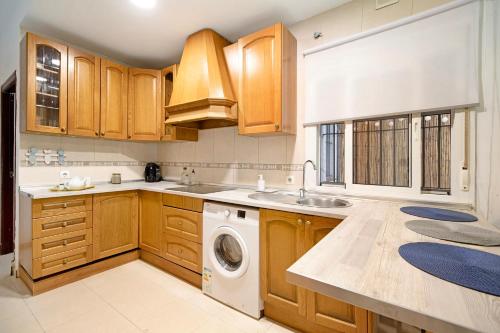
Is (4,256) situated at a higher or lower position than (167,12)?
lower

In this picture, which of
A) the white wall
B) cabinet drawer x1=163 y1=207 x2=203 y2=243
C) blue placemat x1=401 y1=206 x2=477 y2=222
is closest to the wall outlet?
cabinet drawer x1=163 y1=207 x2=203 y2=243

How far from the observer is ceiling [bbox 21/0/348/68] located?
179 centimetres

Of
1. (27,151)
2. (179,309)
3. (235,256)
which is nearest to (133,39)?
(27,151)

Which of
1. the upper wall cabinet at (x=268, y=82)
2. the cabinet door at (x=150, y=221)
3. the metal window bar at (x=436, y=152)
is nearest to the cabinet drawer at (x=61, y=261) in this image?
the cabinet door at (x=150, y=221)

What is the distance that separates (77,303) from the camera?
1742 mm

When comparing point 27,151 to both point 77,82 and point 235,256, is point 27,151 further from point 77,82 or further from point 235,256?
point 235,256

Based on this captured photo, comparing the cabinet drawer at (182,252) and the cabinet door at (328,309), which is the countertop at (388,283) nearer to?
the cabinet door at (328,309)

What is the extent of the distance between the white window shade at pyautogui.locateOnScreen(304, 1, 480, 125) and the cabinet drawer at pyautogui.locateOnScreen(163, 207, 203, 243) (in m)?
1.30

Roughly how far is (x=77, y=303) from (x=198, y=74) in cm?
212

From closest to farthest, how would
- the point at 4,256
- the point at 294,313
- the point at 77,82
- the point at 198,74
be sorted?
the point at 294,313
the point at 198,74
the point at 77,82
the point at 4,256

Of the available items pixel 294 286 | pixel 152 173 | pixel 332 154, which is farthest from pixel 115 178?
pixel 332 154

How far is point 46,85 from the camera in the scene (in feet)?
6.79

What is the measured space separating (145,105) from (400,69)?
2.55 metres

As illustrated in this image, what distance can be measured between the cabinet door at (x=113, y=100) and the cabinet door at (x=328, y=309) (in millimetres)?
2313
